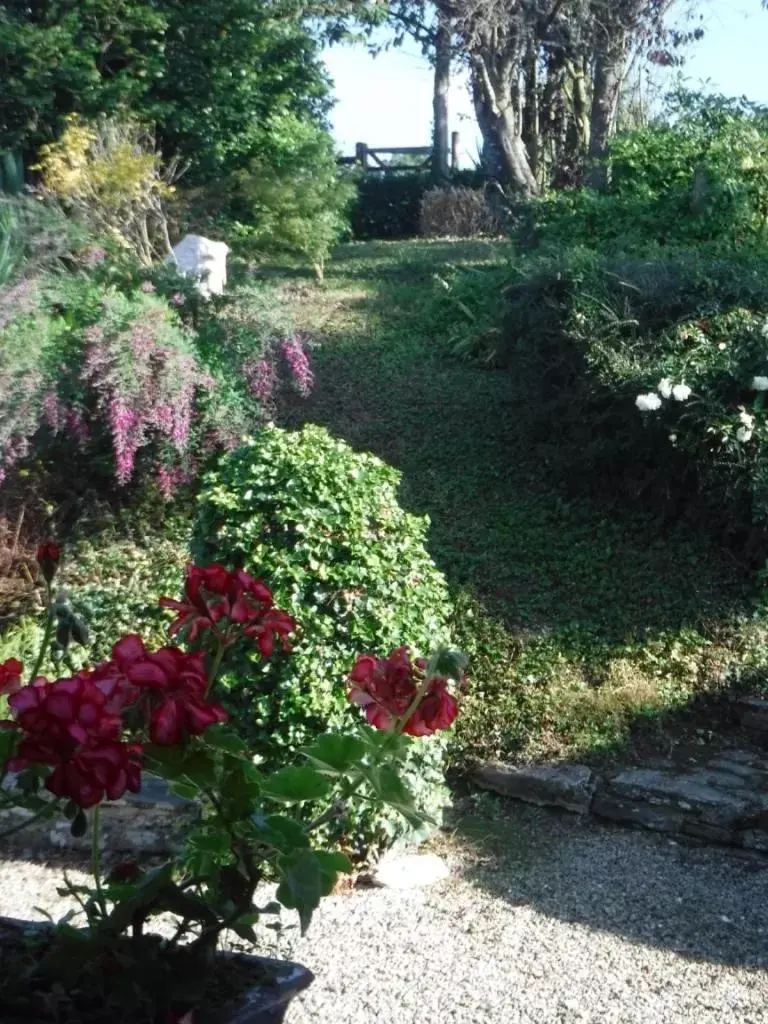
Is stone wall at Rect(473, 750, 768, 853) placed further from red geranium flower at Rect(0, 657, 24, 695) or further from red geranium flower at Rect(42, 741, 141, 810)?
red geranium flower at Rect(42, 741, 141, 810)

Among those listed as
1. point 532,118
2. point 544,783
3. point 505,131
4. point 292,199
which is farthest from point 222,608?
point 532,118

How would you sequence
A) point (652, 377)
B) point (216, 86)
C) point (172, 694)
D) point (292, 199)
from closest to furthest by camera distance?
point (172, 694) < point (652, 377) < point (292, 199) < point (216, 86)

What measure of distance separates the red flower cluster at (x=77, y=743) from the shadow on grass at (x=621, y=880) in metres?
2.33

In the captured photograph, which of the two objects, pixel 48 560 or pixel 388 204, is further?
pixel 388 204

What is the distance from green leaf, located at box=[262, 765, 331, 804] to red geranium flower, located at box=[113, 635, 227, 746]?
0.19 meters

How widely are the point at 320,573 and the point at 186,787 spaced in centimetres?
223

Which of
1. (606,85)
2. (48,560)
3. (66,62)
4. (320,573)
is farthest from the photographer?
(606,85)

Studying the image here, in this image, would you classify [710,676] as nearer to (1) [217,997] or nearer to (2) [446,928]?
(2) [446,928]

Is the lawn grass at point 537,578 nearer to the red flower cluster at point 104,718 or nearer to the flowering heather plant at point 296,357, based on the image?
the flowering heather plant at point 296,357

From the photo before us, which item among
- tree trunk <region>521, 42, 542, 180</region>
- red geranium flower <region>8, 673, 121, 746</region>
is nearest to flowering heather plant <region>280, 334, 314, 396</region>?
red geranium flower <region>8, 673, 121, 746</region>

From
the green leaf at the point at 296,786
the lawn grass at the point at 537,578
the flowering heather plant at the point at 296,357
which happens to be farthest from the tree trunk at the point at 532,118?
the green leaf at the point at 296,786

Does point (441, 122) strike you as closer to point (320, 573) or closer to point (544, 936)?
point (320, 573)

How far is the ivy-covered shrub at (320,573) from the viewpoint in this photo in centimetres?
414

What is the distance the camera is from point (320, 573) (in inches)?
167
